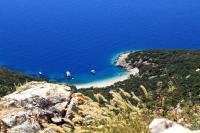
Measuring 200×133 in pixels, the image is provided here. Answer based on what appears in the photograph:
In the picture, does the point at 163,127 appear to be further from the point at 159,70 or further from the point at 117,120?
the point at 159,70

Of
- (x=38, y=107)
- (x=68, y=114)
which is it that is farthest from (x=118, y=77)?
(x=68, y=114)

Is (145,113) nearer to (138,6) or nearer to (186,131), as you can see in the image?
(186,131)

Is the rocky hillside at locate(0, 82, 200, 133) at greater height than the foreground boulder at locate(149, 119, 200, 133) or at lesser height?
greater

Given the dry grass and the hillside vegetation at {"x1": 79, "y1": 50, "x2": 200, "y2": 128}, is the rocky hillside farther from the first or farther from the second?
the hillside vegetation at {"x1": 79, "y1": 50, "x2": 200, "y2": 128}

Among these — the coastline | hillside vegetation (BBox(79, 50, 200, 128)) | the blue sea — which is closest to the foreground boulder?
hillside vegetation (BBox(79, 50, 200, 128))

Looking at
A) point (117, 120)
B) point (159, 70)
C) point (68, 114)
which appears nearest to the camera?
A: point (117, 120)

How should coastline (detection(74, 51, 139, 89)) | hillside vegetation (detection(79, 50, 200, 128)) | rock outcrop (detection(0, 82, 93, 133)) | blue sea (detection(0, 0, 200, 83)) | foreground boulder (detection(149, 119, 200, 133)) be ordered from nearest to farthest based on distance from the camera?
foreground boulder (detection(149, 119, 200, 133)), rock outcrop (detection(0, 82, 93, 133)), hillside vegetation (detection(79, 50, 200, 128)), coastline (detection(74, 51, 139, 89)), blue sea (detection(0, 0, 200, 83))

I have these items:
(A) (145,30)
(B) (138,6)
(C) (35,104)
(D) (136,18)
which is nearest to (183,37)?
Answer: (A) (145,30)
